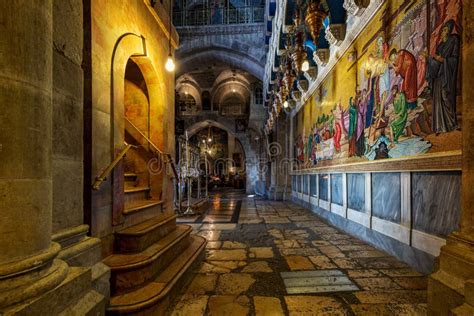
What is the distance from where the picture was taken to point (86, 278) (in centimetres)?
181

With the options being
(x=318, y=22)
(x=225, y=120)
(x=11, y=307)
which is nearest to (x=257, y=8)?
(x=225, y=120)

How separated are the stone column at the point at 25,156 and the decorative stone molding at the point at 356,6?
5161mm

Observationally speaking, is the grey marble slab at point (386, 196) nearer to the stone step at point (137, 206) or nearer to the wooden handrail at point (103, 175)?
the stone step at point (137, 206)

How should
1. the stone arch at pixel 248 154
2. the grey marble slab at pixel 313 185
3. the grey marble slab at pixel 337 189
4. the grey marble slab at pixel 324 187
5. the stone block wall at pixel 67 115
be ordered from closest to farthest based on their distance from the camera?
the stone block wall at pixel 67 115
the grey marble slab at pixel 337 189
the grey marble slab at pixel 324 187
the grey marble slab at pixel 313 185
the stone arch at pixel 248 154

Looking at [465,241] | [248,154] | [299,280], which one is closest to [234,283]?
[299,280]

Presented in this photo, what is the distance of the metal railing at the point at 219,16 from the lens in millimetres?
15430

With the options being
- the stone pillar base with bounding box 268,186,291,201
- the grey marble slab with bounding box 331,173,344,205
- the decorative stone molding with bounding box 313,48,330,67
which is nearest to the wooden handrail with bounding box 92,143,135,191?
the grey marble slab with bounding box 331,173,344,205

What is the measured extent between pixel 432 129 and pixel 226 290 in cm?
318

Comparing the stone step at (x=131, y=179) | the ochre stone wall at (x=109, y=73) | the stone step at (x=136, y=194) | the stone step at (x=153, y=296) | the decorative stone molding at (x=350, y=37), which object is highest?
the decorative stone molding at (x=350, y=37)

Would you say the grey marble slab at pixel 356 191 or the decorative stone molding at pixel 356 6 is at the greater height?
the decorative stone molding at pixel 356 6

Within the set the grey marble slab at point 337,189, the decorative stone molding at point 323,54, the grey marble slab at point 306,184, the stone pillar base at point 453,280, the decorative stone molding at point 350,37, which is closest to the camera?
the stone pillar base at point 453,280

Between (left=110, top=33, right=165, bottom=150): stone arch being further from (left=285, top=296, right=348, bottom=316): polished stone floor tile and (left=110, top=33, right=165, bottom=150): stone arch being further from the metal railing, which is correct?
A: the metal railing

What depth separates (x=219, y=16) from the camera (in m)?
15.9

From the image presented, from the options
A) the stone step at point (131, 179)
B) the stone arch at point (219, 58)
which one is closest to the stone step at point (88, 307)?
the stone step at point (131, 179)
